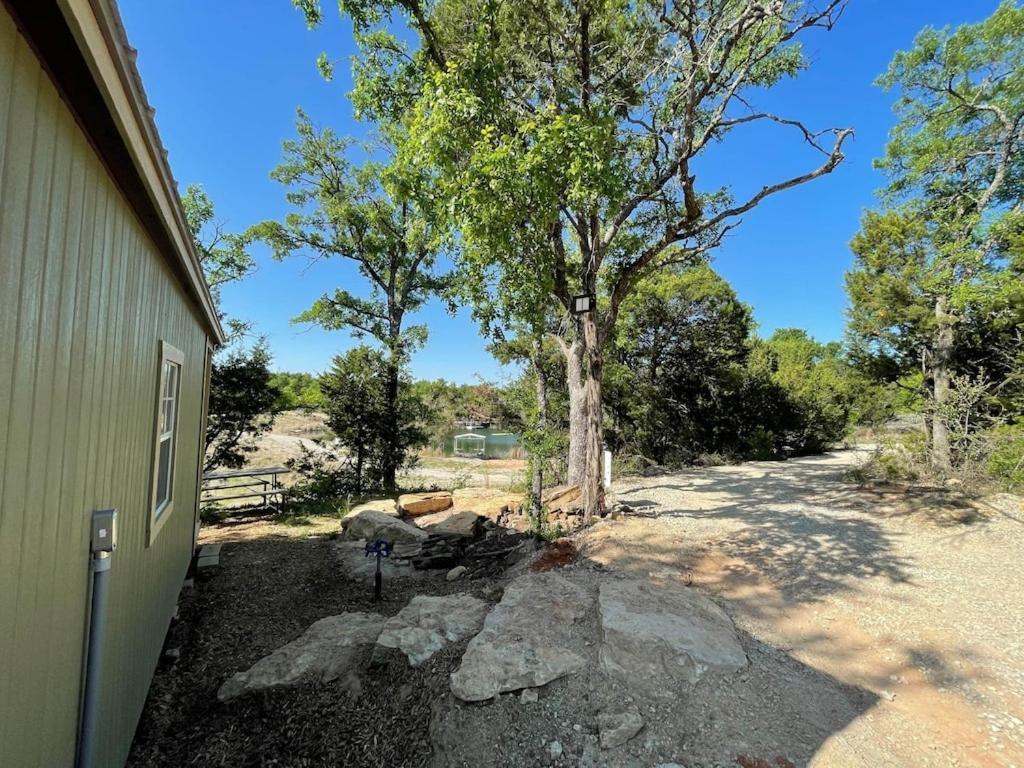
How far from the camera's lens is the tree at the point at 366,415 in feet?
36.8

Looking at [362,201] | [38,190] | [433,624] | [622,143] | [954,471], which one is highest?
[362,201]

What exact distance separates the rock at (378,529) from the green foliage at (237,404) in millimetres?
4521

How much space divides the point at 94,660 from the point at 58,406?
1.01 m

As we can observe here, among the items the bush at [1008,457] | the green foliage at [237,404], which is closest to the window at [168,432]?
the green foliage at [237,404]

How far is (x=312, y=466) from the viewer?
35.8 ft

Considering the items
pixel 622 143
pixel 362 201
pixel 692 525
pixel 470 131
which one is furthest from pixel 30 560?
pixel 362 201

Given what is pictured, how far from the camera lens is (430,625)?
328 cm

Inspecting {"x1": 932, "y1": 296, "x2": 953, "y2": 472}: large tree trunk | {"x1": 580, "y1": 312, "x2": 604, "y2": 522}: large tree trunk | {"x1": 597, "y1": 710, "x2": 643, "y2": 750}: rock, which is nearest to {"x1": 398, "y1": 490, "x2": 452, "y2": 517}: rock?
{"x1": 580, "y1": 312, "x2": 604, "y2": 522}: large tree trunk

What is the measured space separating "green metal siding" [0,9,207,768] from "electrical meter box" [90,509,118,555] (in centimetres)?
4

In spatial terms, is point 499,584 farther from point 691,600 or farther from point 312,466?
point 312,466

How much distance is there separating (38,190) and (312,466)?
1063 centimetres

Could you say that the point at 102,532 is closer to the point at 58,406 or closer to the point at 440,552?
the point at 58,406

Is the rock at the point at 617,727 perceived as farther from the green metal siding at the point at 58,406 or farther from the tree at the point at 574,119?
the tree at the point at 574,119

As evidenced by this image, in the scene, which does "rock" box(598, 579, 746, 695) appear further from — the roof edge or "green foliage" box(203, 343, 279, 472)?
"green foliage" box(203, 343, 279, 472)
